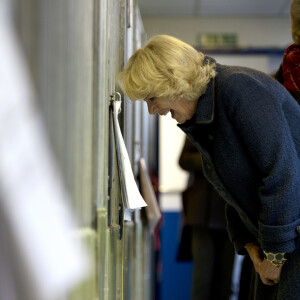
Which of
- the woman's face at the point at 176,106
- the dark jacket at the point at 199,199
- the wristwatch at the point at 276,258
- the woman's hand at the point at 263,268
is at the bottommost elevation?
the dark jacket at the point at 199,199

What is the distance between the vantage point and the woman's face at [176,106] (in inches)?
60.6

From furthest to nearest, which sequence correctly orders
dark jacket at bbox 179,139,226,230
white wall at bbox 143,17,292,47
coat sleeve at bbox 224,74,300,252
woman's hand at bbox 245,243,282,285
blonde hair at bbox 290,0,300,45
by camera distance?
white wall at bbox 143,17,292,47 < dark jacket at bbox 179,139,226,230 < blonde hair at bbox 290,0,300,45 < woman's hand at bbox 245,243,282,285 < coat sleeve at bbox 224,74,300,252

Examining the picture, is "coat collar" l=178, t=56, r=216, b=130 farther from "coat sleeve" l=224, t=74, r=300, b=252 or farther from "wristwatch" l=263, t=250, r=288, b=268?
"wristwatch" l=263, t=250, r=288, b=268

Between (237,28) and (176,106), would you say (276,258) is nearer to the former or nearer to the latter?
(176,106)

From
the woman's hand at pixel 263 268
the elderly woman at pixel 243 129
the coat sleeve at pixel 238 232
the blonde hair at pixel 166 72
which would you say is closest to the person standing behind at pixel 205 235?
the coat sleeve at pixel 238 232

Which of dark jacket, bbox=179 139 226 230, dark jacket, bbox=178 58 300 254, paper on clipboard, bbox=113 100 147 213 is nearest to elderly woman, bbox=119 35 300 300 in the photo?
dark jacket, bbox=178 58 300 254

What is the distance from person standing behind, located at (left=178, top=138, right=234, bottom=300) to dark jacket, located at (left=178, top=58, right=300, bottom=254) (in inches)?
53.6

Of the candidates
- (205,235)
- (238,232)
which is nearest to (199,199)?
(205,235)

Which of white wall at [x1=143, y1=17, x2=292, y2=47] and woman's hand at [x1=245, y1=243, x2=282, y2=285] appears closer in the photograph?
woman's hand at [x1=245, y1=243, x2=282, y2=285]

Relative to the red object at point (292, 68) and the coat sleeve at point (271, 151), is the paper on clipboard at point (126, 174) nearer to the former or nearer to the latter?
the coat sleeve at point (271, 151)

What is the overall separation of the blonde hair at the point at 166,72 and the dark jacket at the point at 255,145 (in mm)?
51

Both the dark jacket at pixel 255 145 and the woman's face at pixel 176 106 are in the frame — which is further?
the woman's face at pixel 176 106

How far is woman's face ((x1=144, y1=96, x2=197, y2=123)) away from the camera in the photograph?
154 centimetres

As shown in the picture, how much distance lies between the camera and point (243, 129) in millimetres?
1448
